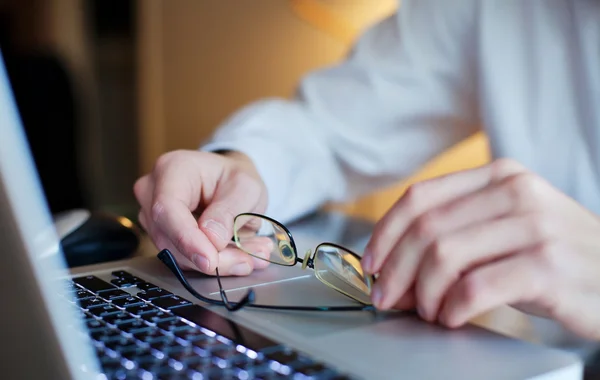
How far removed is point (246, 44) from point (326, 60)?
42 centimetres

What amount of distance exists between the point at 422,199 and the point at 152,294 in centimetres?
18

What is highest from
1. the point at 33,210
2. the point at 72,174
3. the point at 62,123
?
the point at 33,210

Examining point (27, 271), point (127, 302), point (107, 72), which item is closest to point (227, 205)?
point (127, 302)

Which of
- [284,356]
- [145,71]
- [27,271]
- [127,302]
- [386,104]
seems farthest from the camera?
[145,71]

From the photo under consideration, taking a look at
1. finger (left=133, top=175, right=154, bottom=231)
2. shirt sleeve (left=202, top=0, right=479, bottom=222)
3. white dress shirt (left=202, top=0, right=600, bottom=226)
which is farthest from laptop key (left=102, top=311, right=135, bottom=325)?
shirt sleeve (left=202, top=0, right=479, bottom=222)

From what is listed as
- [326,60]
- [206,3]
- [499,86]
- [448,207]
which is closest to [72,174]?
[326,60]

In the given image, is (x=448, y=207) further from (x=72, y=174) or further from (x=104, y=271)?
(x=72, y=174)

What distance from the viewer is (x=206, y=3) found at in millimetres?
2785

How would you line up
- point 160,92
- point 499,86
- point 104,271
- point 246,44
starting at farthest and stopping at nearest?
point 160,92
point 246,44
point 499,86
point 104,271

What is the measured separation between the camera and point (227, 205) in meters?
0.55

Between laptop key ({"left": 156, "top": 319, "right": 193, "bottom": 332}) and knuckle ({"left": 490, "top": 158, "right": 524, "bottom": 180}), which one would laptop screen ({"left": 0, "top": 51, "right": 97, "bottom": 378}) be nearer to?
laptop key ({"left": 156, "top": 319, "right": 193, "bottom": 332})

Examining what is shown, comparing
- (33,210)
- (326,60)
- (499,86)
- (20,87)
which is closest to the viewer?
(33,210)

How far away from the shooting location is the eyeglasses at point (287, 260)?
0.42m

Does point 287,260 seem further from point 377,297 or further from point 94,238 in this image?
point 94,238
